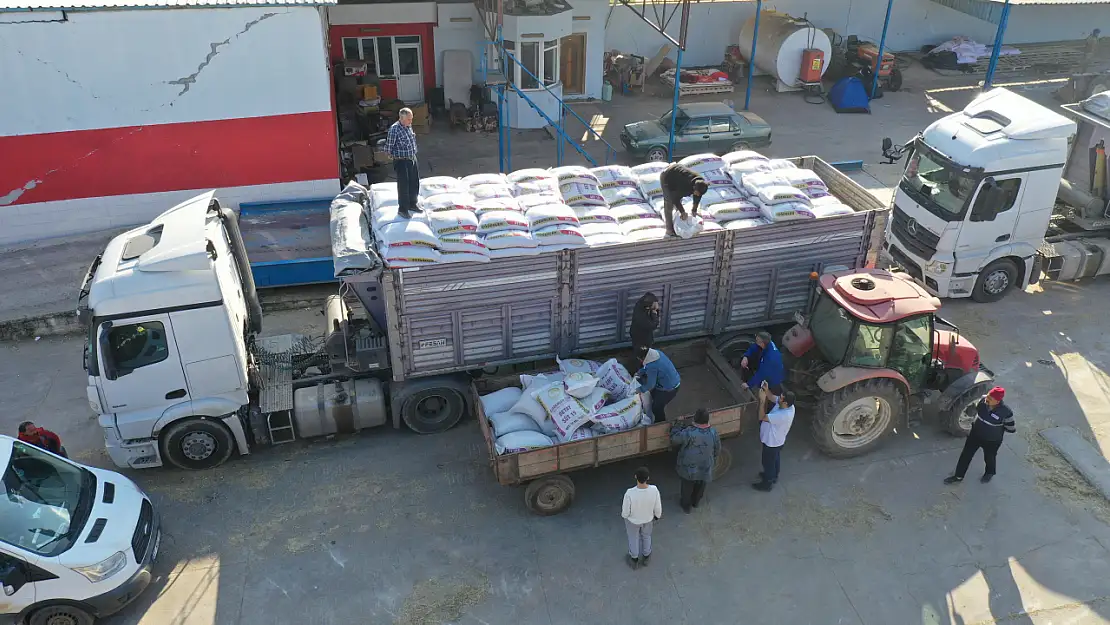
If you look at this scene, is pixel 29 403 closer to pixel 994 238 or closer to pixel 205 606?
pixel 205 606

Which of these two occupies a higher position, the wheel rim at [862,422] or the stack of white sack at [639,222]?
the stack of white sack at [639,222]

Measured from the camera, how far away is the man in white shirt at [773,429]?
9336 millimetres

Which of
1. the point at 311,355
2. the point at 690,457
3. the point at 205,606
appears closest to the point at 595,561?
the point at 690,457

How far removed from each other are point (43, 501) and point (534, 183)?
6847 mm

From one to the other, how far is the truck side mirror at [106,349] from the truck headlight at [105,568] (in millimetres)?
2165

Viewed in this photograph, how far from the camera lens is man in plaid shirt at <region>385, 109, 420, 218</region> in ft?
34.1

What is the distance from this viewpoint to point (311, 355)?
Answer: 11227 millimetres

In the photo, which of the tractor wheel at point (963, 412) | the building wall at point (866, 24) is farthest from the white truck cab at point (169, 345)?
the building wall at point (866, 24)

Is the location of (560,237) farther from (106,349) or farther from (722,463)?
(106,349)

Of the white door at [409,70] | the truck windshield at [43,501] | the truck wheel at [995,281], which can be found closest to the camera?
the truck windshield at [43,501]

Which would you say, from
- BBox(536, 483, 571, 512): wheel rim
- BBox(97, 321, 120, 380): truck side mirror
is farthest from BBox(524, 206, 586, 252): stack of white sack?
BBox(97, 321, 120, 380): truck side mirror

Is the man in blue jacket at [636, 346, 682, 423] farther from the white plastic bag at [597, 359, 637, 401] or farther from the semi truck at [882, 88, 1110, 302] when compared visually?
the semi truck at [882, 88, 1110, 302]

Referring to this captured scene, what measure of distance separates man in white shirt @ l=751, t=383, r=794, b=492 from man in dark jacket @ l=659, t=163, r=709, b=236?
2500 mm

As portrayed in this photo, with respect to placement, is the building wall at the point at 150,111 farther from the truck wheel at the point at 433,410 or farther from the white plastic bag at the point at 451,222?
the truck wheel at the point at 433,410
